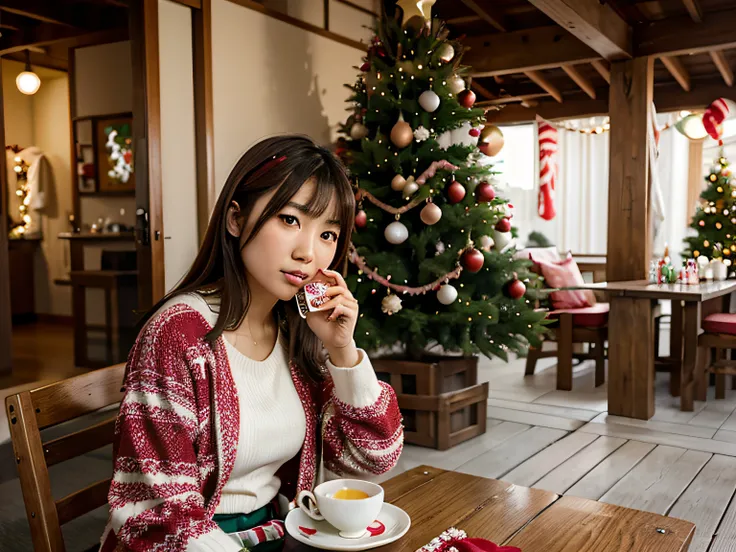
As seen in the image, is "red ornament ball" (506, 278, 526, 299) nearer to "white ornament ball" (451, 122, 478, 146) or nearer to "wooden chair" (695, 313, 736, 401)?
"white ornament ball" (451, 122, 478, 146)

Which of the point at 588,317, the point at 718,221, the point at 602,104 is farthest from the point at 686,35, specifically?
the point at 602,104

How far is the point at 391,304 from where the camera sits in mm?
3273

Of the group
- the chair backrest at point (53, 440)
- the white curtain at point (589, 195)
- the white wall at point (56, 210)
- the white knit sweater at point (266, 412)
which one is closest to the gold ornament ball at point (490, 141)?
the white knit sweater at point (266, 412)

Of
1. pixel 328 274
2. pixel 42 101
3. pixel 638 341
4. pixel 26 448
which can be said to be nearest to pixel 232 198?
pixel 328 274

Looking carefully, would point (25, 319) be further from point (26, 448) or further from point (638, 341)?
point (26, 448)

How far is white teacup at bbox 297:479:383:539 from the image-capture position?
89 centimetres

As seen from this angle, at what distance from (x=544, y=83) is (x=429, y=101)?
3331 mm

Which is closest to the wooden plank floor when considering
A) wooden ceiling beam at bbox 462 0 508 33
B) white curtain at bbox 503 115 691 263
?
wooden ceiling beam at bbox 462 0 508 33

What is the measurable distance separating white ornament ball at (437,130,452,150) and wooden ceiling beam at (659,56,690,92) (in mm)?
2737

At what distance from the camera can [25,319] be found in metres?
7.50

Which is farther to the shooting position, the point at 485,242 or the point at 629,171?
the point at 629,171

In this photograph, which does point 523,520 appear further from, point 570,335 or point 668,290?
point 570,335

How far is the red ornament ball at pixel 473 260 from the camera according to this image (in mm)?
3236

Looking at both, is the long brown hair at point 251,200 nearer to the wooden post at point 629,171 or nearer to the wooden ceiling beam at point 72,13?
the wooden post at point 629,171
